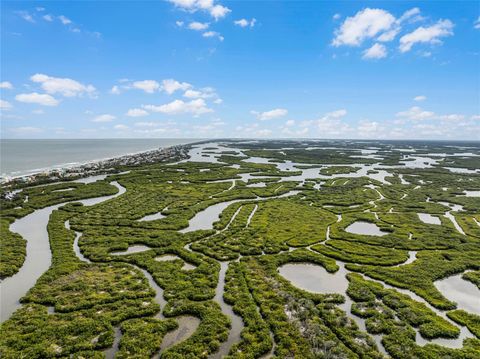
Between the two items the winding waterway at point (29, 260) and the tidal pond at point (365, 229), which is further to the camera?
the tidal pond at point (365, 229)

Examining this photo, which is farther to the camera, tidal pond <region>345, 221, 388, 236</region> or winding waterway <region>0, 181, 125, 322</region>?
tidal pond <region>345, 221, 388, 236</region>

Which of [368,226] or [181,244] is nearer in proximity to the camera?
[181,244]

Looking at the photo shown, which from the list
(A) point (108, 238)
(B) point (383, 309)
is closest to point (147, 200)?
(A) point (108, 238)

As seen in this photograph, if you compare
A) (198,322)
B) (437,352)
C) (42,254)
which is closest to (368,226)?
(437,352)

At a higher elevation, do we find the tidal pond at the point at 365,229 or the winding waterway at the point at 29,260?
the winding waterway at the point at 29,260

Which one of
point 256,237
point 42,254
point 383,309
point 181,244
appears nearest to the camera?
point 383,309

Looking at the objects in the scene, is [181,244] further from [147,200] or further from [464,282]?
[464,282]

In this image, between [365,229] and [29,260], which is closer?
[29,260]

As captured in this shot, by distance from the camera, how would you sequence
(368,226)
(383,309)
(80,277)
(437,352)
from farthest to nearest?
1. (368,226)
2. (80,277)
3. (383,309)
4. (437,352)

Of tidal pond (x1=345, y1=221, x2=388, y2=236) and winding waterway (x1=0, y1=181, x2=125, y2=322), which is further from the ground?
winding waterway (x1=0, y1=181, x2=125, y2=322)

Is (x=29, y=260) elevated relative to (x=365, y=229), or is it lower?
elevated
